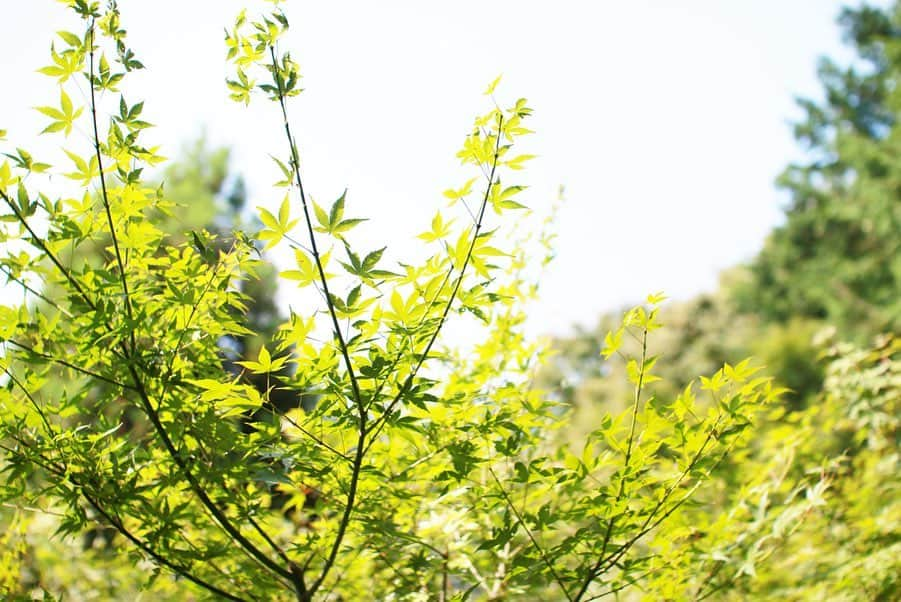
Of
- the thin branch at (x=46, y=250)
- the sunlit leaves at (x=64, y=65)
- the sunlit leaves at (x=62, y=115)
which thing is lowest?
the thin branch at (x=46, y=250)

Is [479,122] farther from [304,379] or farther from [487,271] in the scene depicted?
[304,379]

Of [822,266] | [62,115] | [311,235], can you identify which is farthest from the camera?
[822,266]

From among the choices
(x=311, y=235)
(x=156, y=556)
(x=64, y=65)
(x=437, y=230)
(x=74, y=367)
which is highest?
(x=64, y=65)

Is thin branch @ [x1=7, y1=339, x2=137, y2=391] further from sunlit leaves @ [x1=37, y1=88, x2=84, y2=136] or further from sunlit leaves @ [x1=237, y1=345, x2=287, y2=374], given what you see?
sunlit leaves @ [x1=37, y1=88, x2=84, y2=136]

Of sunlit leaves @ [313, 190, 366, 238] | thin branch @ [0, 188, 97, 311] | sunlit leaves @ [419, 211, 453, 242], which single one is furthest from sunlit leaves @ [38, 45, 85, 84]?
sunlit leaves @ [419, 211, 453, 242]

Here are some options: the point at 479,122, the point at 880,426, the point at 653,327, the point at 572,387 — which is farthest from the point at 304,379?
the point at 880,426

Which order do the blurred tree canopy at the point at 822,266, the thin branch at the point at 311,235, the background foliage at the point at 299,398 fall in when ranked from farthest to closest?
the blurred tree canopy at the point at 822,266
the background foliage at the point at 299,398
the thin branch at the point at 311,235

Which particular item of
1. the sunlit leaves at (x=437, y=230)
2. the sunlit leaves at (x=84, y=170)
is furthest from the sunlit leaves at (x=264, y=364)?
the sunlit leaves at (x=84, y=170)

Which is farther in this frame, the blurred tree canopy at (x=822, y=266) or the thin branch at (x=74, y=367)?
the blurred tree canopy at (x=822, y=266)

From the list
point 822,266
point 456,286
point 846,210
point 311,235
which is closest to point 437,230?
point 456,286

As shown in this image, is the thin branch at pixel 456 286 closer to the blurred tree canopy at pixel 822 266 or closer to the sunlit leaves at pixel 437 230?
the sunlit leaves at pixel 437 230

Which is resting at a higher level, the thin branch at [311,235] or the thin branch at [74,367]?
the thin branch at [311,235]

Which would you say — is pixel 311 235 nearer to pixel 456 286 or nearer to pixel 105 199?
pixel 456 286

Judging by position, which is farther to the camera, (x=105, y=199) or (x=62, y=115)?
(x=62, y=115)
